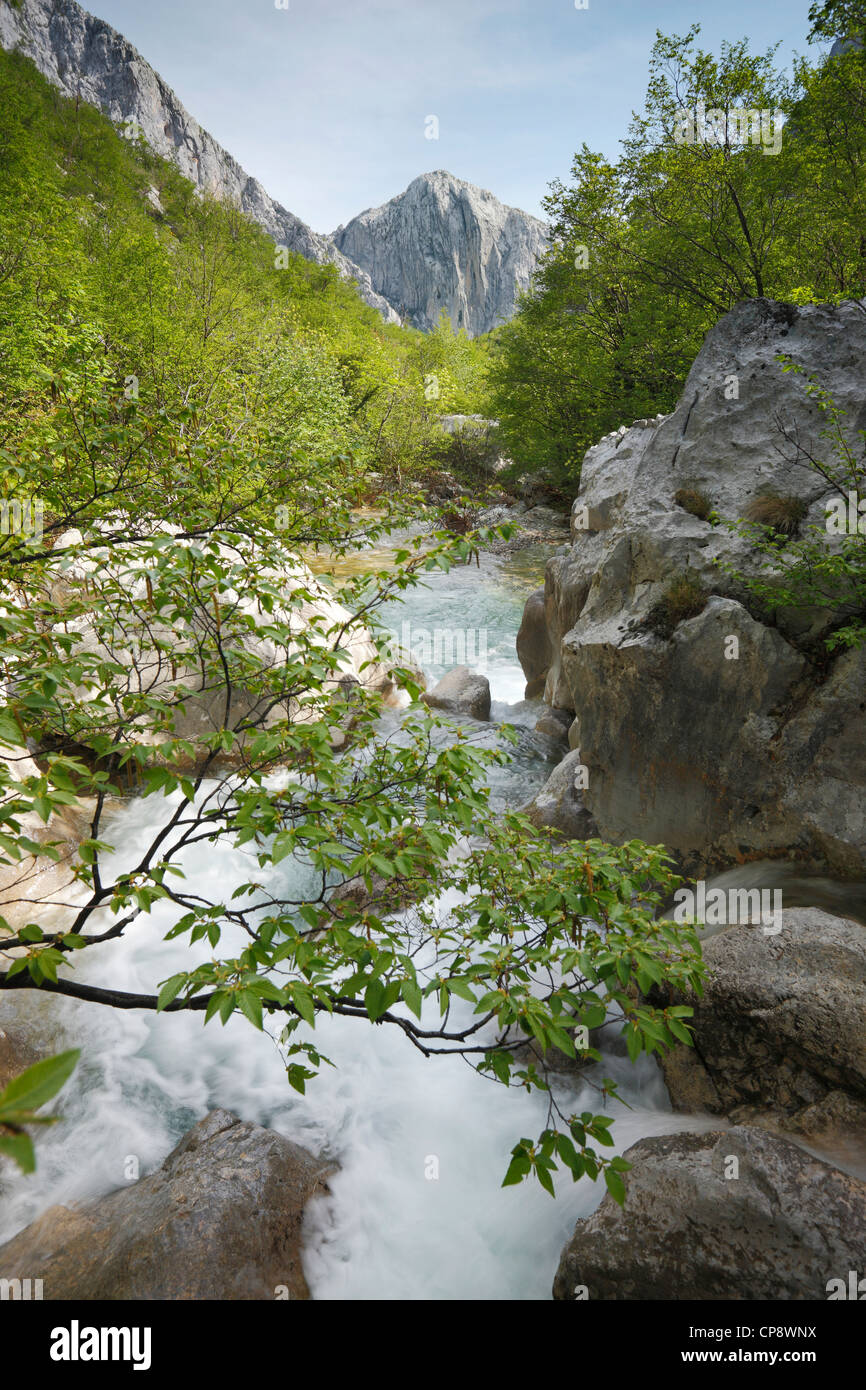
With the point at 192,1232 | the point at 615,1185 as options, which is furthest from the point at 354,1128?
the point at 615,1185

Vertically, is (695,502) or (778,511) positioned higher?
(695,502)

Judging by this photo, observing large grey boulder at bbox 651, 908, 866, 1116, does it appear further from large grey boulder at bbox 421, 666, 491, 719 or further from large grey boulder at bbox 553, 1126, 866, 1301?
large grey boulder at bbox 421, 666, 491, 719

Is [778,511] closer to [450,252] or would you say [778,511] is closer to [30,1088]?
[30,1088]

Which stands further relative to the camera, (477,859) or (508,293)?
(508,293)

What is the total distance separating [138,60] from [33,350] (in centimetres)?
11188

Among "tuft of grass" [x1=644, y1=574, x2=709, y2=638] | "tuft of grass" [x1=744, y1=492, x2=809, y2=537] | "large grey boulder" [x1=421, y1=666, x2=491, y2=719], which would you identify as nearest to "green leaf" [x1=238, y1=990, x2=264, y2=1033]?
"tuft of grass" [x1=644, y1=574, x2=709, y2=638]

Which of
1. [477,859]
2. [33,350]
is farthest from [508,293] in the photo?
[477,859]

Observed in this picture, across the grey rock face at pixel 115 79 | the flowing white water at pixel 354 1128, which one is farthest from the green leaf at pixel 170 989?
the grey rock face at pixel 115 79

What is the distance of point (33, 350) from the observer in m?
11.0

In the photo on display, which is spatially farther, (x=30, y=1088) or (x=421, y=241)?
(x=421, y=241)

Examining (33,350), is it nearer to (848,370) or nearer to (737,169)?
(848,370)

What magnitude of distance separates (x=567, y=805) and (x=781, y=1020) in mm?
3640

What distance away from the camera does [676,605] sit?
6395 millimetres

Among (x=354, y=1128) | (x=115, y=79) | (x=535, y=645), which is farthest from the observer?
(x=115, y=79)
